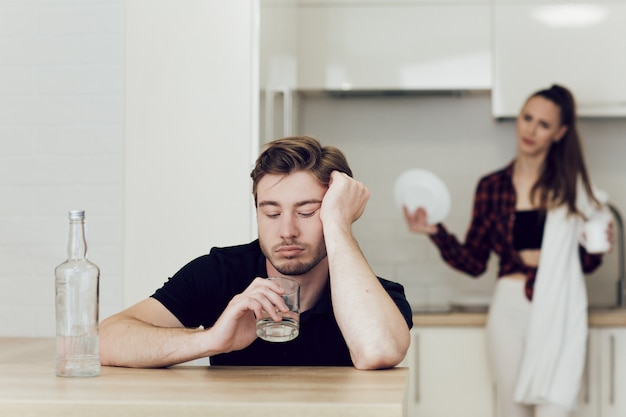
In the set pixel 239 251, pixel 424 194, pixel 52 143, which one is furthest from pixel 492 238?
pixel 239 251

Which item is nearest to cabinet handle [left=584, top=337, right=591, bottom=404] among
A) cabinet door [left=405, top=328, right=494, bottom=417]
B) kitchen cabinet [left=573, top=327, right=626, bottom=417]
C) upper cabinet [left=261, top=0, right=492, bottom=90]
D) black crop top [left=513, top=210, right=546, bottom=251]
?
kitchen cabinet [left=573, top=327, right=626, bottom=417]

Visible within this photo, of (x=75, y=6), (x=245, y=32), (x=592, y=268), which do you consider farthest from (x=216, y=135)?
(x=592, y=268)

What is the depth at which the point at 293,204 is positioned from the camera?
2.15 metres

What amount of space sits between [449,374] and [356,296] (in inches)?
89.8

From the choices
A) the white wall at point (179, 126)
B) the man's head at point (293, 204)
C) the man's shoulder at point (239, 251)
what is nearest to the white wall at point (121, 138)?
the white wall at point (179, 126)

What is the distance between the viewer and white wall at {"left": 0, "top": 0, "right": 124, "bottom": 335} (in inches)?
130

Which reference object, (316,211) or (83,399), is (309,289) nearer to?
(316,211)

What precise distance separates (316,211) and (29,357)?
0.80 metres

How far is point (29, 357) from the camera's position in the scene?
237 cm

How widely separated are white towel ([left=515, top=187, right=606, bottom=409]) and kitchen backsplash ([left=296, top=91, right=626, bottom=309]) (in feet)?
2.31

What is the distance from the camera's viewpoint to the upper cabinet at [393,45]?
169 inches

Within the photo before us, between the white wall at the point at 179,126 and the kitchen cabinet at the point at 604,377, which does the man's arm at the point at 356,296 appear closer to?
the white wall at the point at 179,126

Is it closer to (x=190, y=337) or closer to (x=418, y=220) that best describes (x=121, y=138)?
(x=418, y=220)

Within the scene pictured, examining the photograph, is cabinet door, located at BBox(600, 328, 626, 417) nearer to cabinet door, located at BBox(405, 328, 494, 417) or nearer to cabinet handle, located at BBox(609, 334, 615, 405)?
cabinet handle, located at BBox(609, 334, 615, 405)
